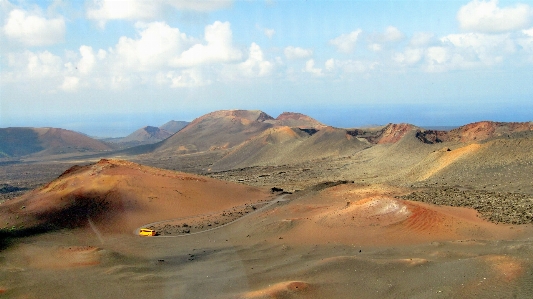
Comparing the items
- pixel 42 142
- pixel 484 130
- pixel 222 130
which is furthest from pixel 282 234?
pixel 42 142

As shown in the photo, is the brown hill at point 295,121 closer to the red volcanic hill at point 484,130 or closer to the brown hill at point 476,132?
the brown hill at point 476,132

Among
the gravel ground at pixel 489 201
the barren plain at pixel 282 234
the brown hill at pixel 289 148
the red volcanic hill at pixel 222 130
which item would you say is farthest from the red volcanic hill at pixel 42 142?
the gravel ground at pixel 489 201

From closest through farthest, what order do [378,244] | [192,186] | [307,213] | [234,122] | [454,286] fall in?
1. [454,286]
2. [378,244]
3. [307,213]
4. [192,186]
5. [234,122]

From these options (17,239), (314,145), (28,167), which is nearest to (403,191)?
(17,239)

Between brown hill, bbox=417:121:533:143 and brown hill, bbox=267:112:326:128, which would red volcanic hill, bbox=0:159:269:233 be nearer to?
brown hill, bbox=417:121:533:143

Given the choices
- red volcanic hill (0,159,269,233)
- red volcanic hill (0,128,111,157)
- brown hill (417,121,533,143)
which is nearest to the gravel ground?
red volcanic hill (0,159,269,233)

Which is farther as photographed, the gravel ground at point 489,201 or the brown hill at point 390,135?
the brown hill at point 390,135

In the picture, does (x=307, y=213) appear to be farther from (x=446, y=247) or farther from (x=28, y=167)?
(x=28, y=167)
